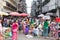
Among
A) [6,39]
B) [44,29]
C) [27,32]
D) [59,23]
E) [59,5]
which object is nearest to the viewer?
[6,39]

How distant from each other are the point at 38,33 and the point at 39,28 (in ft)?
1.66

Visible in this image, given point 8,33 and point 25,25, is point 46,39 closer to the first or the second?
point 8,33

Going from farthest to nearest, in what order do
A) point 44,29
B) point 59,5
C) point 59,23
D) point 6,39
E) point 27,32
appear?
point 59,5 → point 27,32 → point 44,29 → point 59,23 → point 6,39

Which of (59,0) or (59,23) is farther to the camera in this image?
(59,0)

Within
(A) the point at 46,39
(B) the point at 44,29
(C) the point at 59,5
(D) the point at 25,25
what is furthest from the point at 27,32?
(C) the point at 59,5

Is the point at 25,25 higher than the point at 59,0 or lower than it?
lower

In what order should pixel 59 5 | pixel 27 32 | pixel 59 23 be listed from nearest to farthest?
pixel 59 23
pixel 27 32
pixel 59 5

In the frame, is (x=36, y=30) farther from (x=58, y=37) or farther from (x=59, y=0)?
(x=59, y=0)

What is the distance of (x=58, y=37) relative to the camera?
19.8m

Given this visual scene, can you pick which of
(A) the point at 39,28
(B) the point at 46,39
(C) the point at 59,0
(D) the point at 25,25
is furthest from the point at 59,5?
(B) the point at 46,39

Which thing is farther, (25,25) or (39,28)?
(25,25)

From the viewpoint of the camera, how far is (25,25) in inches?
1080

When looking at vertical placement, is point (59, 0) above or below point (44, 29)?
above

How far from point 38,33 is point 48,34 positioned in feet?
3.25
